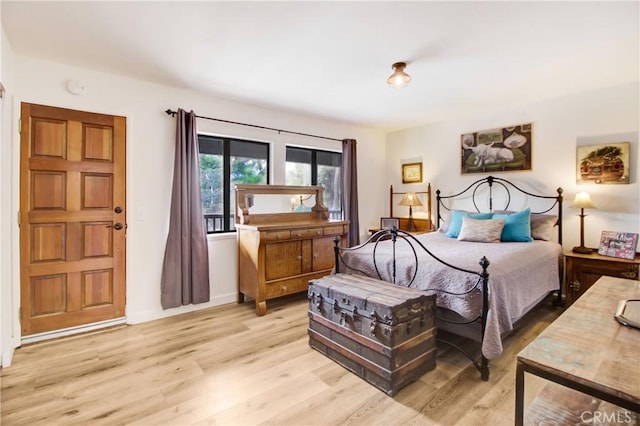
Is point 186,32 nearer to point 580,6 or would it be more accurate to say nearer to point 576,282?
point 580,6

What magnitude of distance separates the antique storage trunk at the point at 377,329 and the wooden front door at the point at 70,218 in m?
2.10

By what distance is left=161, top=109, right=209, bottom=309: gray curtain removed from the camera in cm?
325

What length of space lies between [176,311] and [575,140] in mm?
4828

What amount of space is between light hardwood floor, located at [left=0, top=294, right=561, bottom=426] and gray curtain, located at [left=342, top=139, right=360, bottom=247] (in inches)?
85.9

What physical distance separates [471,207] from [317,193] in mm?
2183

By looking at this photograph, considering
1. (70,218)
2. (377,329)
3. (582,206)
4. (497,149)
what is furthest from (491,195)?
(70,218)

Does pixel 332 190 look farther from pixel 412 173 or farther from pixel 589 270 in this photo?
pixel 589 270

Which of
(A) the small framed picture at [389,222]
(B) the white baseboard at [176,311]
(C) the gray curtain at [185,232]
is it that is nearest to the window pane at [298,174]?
(C) the gray curtain at [185,232]

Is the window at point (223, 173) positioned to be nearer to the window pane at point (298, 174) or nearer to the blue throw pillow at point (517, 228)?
the window pane at point (298, 174)

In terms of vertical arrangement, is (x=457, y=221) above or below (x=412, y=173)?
below

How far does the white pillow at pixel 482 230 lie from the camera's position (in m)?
3.34

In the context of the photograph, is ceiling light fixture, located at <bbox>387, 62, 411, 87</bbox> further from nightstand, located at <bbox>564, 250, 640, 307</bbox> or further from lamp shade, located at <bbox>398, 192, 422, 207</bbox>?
nightstand, located at <bbox>564, 250, 640, 307</bbox>

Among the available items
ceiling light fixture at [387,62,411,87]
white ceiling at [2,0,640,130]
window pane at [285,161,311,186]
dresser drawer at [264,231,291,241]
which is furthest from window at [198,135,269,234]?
ceiling light fixture at [387,62,411,87]

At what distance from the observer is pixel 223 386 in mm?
2053
